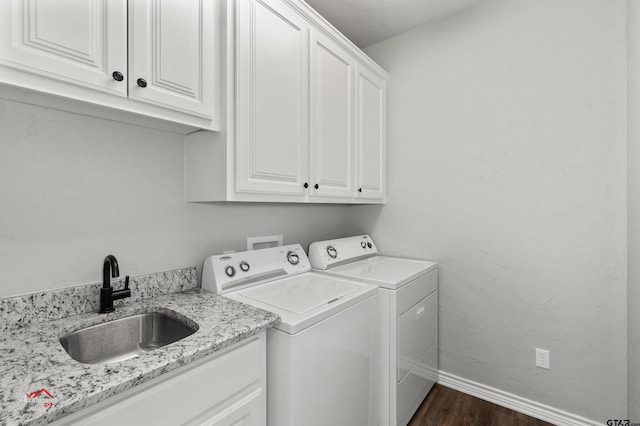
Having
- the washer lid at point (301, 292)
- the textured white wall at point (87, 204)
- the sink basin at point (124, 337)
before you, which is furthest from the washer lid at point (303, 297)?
the textured white wall at point (87, 204)

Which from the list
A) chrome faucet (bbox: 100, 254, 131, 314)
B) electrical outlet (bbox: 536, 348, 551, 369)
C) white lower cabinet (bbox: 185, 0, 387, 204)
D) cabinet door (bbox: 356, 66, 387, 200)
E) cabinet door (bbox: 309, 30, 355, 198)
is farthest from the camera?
cabinet door (bbox: 356, 66, 387, 200)

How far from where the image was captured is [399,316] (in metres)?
1.65

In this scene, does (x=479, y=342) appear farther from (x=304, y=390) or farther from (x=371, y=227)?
(x=304, y=390)

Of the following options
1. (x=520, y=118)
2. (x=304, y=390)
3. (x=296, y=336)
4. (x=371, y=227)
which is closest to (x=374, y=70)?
(x=520, y=118)

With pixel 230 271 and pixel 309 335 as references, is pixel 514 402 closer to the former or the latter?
pixel 309 335

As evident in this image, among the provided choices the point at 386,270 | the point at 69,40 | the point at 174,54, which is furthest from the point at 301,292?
the point at 69,40

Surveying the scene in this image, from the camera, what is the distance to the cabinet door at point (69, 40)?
0.82 m

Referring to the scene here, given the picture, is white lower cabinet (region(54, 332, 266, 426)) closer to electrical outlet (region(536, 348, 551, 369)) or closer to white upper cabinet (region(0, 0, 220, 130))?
white upper cabinet (region(0, 0, 220, 130))

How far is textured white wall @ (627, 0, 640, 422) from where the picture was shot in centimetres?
137

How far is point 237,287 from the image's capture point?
1536mm

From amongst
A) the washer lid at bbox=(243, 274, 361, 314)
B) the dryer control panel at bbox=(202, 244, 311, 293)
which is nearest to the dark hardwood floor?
the washer lid at bbox=(243, 274, 361, 314)

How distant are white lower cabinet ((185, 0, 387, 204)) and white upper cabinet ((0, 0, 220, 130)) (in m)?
0.10

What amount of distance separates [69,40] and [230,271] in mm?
1063

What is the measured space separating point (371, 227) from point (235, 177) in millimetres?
1499
